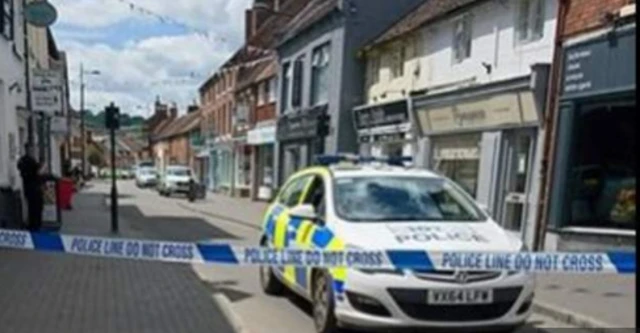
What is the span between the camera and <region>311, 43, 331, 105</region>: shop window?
1075 inches

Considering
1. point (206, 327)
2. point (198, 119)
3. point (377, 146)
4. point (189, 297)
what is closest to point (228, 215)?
point (377, 146)

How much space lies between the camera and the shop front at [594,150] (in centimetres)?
1255

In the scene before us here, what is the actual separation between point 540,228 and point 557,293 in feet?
14.7

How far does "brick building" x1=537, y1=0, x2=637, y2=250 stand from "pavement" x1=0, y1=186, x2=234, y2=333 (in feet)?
20.6

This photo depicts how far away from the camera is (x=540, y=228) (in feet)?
47.1

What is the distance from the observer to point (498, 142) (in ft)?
53.0

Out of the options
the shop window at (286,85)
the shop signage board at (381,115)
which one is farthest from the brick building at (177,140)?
the shop signage board at (381,115)

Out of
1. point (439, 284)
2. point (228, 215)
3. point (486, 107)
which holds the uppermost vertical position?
point (486, 107)

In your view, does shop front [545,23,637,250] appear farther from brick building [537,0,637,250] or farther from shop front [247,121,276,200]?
shop front [247,121,276,200]

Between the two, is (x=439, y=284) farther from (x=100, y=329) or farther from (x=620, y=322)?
(x=100, y=329)

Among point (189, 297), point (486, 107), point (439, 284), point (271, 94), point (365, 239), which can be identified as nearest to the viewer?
point (439, 284)

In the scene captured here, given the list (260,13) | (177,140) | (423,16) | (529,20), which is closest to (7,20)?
(423,16)

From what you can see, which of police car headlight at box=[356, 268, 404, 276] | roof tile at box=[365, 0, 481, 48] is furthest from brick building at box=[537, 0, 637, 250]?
police car headlight at box=[356, 268, 404, 276]

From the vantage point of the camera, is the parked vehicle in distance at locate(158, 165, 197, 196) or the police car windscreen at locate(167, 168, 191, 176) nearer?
the parked vehicle in distance at locate(158, 165, 197, 196)
